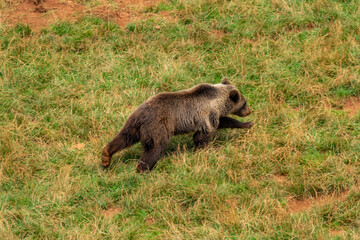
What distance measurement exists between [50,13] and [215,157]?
17.8 feet

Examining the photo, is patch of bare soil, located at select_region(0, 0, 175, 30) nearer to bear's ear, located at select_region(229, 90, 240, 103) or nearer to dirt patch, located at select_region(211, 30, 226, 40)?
dirt patch, located at select_region(211, 30, 226, 40)

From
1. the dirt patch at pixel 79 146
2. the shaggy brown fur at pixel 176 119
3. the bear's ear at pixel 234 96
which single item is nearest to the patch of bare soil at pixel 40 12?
the dirt patch at pixel 79 146

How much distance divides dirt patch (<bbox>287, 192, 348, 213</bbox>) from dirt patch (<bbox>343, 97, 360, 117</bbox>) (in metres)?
2.14

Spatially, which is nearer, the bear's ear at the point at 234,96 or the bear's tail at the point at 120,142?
the bear's tail at the point at 120,142

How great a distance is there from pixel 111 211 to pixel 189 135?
88.5 inches

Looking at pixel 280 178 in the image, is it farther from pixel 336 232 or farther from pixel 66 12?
pixel 66 12

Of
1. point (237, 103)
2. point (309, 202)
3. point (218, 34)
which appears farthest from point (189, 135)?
point (218, 34)

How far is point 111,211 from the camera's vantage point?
669cm

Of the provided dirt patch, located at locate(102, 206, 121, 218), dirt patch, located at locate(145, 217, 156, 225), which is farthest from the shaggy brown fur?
dirt patch, located at locate(145, 217, 156, 225)

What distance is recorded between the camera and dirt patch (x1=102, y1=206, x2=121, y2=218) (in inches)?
260

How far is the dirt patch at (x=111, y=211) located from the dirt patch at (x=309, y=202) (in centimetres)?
217

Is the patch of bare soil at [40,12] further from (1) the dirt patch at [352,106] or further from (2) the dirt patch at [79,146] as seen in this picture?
(1) the dirt patch at [352,106]

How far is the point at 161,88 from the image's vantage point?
9.34m

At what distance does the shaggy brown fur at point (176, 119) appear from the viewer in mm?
7324
